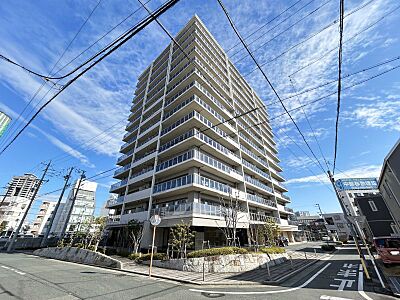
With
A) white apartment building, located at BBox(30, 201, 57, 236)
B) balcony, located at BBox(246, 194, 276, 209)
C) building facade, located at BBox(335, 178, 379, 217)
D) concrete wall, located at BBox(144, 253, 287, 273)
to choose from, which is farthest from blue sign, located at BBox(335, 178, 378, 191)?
white apartment building, located at BBox(30, 201, 57, 236)

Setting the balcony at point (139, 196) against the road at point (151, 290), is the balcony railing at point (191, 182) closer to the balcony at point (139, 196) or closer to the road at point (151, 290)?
the balcony at point (139, 196)

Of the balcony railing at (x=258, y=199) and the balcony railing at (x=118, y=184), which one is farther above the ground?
the balcony railing at (x=118, y=184)

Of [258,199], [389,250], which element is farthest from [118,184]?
[389,250]

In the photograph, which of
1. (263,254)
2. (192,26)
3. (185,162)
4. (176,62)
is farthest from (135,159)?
(192,26)

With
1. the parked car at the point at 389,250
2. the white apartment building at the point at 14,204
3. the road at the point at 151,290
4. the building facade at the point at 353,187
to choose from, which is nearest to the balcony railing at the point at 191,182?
the road at the point at 151,290

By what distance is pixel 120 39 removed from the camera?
4.51 metres

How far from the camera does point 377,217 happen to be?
28844mm

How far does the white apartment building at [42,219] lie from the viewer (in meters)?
63.8

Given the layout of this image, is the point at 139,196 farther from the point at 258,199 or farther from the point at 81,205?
the point at 81,205

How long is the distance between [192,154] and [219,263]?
10.3 metres

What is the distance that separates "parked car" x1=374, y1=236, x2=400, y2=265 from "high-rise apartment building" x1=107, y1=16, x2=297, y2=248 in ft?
36.8

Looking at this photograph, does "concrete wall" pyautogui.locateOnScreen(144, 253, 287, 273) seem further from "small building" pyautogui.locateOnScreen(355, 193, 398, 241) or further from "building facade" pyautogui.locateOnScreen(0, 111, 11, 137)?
"small building" pyautogui.locateOnScreen(355, 193, 398, 241)

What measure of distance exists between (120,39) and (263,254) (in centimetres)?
1526

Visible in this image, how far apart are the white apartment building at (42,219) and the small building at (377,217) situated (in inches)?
3505
